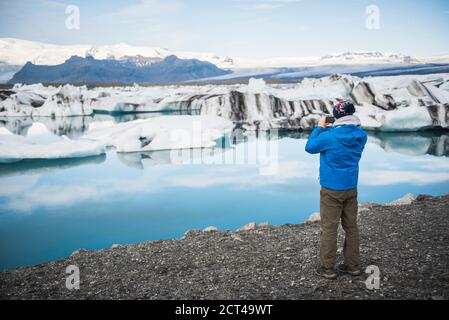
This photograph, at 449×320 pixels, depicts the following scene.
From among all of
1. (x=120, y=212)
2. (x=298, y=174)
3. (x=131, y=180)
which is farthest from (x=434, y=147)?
(x=120, y=212)

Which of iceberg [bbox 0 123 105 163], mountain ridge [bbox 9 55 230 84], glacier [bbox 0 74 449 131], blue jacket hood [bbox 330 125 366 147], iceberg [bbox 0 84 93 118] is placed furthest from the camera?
mountain ridge [bbox 9 55 230 84]

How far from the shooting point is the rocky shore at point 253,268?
3.26 meters

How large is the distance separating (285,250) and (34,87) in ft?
149

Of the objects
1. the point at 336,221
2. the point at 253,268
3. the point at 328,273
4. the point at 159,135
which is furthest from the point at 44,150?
the point at 336,221

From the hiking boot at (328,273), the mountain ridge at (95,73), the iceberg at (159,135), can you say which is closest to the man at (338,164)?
the hiking boot at (328,273)

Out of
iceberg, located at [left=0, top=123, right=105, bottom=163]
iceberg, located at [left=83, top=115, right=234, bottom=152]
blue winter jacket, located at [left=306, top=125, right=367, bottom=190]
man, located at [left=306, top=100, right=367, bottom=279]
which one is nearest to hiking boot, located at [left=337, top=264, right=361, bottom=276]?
man, located at [left=306, top=100, right=367, bottom=279]

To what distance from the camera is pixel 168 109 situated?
29.6 m

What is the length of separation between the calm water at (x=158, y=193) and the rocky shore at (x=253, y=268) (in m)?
2.22

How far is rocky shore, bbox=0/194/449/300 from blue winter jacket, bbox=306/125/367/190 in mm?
824

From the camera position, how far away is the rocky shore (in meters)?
3.26

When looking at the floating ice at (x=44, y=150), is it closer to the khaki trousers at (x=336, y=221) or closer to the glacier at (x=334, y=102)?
the glacier at (x=334, y=102)

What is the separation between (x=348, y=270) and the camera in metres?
3.40

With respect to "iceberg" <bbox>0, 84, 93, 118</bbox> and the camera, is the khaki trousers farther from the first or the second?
"iceberg" <bbox>0, 84, 93, 118</bbox>
